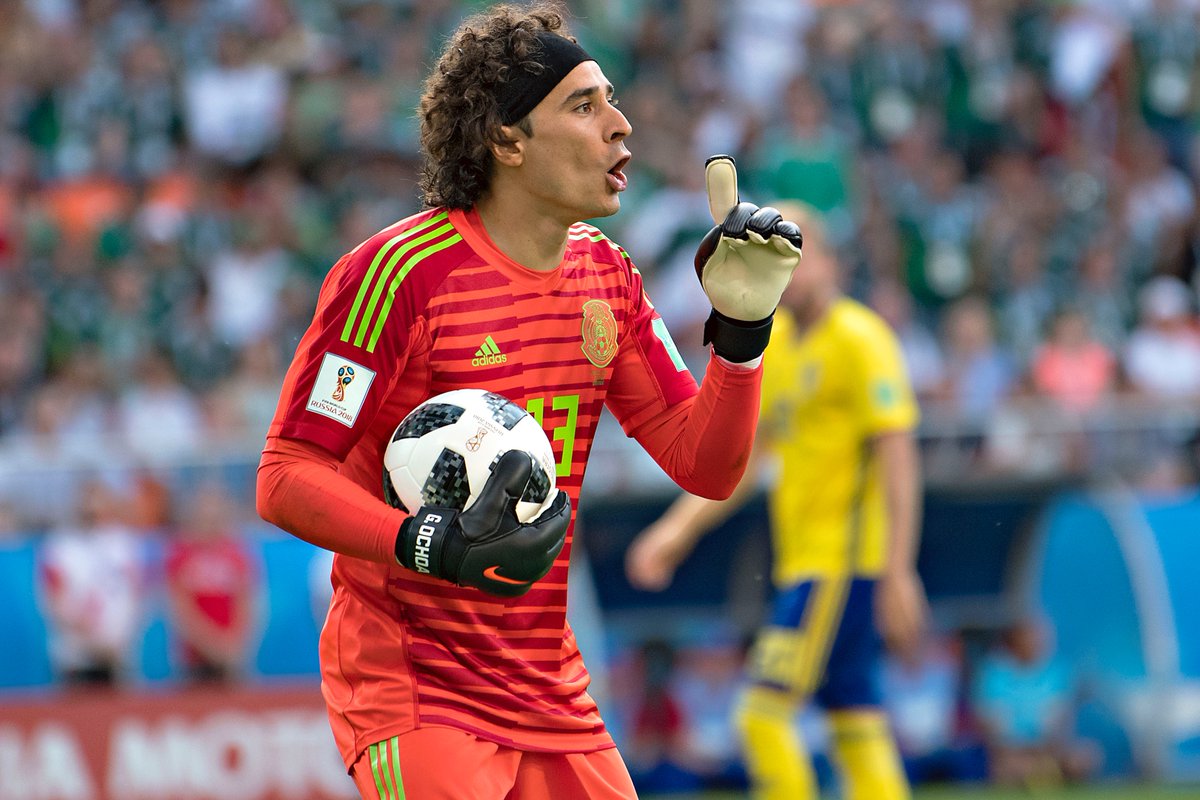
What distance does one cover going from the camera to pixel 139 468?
32.5ft

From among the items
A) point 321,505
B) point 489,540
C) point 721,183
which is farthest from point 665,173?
point 489,540

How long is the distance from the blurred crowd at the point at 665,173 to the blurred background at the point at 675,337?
1.3 inches

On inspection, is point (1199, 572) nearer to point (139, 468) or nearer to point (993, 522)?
point (993, 522)

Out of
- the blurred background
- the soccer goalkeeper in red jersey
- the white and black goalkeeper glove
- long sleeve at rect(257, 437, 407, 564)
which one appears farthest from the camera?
the blurred background

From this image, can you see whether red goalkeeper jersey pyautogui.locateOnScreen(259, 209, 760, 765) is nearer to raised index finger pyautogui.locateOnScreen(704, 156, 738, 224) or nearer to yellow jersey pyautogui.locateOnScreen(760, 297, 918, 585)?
raised index finger pyautogui.locateOnScreen(704, 156, 738, 224)

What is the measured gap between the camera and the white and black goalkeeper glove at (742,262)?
12.9 feet

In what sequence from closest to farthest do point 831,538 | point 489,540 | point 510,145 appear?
point 489,540 < point 510,145 < point 831,538

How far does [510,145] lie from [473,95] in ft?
0.49

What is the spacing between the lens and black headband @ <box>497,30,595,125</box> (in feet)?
13.3

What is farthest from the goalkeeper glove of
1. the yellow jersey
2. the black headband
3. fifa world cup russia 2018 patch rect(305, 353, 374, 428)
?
the yellow jersey

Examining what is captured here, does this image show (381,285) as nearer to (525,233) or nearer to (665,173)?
(525,233)

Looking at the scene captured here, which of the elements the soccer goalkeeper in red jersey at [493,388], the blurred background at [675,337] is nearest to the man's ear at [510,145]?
the soccer goalkeeper in red jersey at [493,388]

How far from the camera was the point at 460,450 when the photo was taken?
3.71 metres

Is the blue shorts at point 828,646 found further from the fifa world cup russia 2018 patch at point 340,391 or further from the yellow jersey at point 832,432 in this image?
the fifa world cup russia 2018 patch at point 340,391
